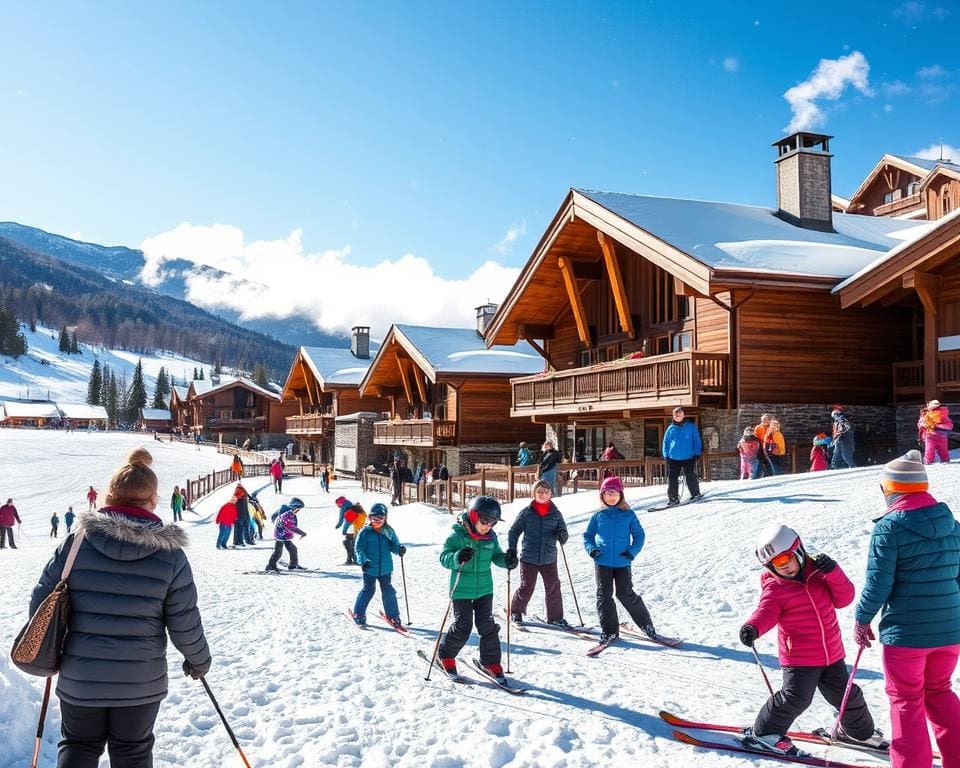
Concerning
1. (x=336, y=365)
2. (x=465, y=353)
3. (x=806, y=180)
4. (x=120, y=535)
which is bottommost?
(x=120, y=535)

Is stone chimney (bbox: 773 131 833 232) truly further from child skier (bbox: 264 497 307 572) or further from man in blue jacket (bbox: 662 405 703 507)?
child skier (bbox: 264 497 307 572)

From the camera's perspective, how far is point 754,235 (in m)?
18.9

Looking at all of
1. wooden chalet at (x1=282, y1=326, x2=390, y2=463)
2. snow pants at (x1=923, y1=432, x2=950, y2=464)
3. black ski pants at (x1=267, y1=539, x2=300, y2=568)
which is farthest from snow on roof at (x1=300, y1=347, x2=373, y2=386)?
snow pants at (x1=923, y1=432, x2=950, y2=464)

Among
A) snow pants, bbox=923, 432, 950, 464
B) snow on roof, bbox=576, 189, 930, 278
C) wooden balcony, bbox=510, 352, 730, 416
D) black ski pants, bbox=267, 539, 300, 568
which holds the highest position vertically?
snow on roof, bbox=576, 189, 930, 278

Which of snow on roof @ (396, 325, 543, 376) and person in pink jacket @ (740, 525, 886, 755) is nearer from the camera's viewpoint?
person in pink jacket @ (740, 525, 886, 755)

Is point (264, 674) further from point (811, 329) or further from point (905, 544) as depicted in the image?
point (811, 329)

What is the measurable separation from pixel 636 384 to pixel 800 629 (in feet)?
47.0

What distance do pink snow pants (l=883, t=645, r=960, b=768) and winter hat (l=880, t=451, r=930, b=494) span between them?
2.52 feet

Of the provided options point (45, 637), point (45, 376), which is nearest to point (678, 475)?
point (45, 637)

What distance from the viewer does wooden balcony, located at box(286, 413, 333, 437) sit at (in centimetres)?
4525

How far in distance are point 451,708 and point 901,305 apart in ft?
54.3

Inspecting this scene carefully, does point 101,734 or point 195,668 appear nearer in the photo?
point 101,734

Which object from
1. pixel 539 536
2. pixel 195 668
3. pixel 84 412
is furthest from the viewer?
pixel 84 412

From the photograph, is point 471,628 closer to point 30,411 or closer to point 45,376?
point 30,411
